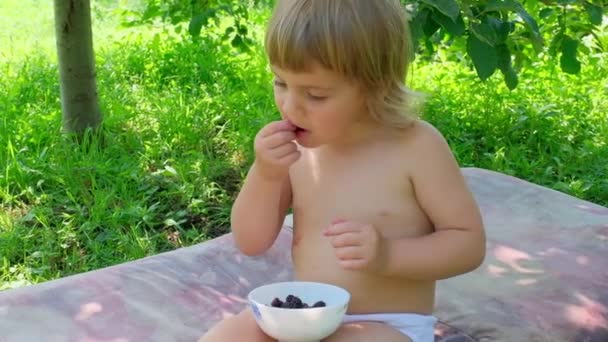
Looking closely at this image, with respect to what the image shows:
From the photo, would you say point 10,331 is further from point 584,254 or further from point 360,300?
point 584,254

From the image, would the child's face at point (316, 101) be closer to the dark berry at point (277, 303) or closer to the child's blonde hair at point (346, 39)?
the child's blonde hair at point (346, 39)

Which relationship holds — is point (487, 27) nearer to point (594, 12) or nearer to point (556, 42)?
point (594, 12)

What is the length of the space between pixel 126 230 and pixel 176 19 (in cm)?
103

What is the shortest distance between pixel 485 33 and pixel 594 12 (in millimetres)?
606

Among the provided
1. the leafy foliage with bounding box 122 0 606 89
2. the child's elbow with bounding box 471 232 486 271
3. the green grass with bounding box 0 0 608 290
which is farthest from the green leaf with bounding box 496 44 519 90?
the green grass with bounding box 0 0 608 290

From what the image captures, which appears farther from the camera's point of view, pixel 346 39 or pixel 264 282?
pixel 264 282

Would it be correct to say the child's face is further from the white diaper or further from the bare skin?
the white diaper

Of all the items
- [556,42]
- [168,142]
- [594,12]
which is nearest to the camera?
[594,12]

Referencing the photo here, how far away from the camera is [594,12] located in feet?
9.05

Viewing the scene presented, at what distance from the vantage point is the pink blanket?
2.17 m

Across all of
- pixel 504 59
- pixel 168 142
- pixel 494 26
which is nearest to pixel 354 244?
pixel 494 26

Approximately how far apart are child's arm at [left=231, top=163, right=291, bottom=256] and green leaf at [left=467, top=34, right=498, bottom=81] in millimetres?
768

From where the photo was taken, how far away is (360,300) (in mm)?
1729

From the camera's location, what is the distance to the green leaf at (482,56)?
91.8 inches
